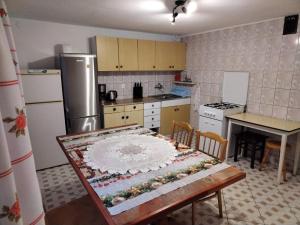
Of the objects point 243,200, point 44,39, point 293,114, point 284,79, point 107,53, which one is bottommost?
point 243,200

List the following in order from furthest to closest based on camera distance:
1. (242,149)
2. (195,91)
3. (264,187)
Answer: (195,91) → (242,149) → (264,187)

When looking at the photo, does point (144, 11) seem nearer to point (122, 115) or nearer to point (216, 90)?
point (122, 115)

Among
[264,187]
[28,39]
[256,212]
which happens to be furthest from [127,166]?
[28,39]

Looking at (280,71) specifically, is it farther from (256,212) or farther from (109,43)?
(109,43)

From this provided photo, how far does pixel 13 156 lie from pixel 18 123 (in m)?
0.09

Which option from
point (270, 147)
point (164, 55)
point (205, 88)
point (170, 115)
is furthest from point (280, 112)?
point (164, 55)

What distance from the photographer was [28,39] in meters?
3.19

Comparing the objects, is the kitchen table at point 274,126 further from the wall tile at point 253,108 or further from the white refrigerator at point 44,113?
the white refrigerator at point 44,113

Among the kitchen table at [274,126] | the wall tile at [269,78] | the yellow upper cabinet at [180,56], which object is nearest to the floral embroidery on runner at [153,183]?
the kitchen table at [274,126]

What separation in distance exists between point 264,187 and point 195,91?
2.41 meters

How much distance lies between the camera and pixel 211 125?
3361 mm

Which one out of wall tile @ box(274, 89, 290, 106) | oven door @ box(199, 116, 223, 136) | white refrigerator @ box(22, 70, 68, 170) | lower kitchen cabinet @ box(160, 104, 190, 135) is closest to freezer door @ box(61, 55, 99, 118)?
white refrigerator @ box(22, 70, 68, 170)

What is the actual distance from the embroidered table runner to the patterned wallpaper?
209 centimetres

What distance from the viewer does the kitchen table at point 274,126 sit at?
8.23 ft
